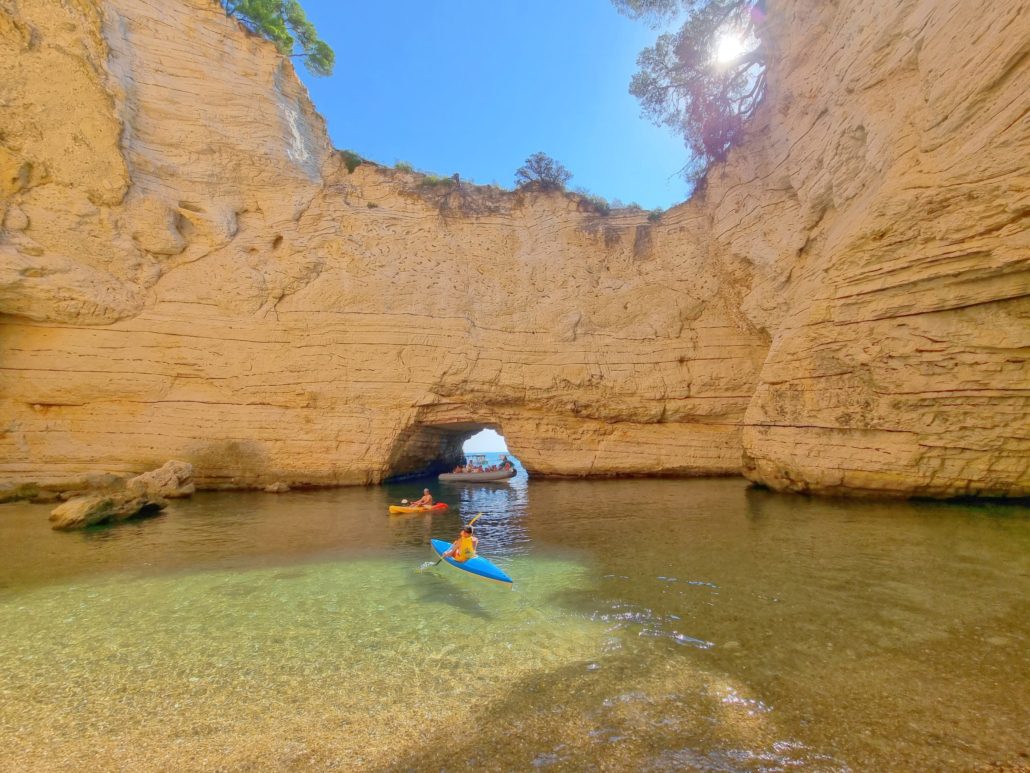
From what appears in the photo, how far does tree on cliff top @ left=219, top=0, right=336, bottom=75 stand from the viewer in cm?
1708

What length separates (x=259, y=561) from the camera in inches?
242

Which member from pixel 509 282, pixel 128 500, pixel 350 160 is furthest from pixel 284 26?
pixel 128 500

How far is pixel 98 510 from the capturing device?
28.1 feet

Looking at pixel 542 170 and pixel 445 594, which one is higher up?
pixel 542 170

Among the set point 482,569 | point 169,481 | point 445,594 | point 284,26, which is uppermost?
point 284,26

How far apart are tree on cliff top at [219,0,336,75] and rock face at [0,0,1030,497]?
7.05 feet

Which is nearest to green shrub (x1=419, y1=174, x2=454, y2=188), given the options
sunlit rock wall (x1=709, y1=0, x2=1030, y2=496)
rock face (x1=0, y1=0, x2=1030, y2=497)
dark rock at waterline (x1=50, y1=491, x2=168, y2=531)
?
rock face (x1=0, y1=0, x2=1030, y2=497)

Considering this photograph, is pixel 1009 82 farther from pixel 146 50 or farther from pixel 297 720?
pixel 146 50

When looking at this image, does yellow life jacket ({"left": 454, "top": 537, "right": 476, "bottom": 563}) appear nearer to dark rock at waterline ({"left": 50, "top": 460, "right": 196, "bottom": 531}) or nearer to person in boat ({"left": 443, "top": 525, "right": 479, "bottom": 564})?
person in boat ({"left": 443, "top": 525, "right": 479, "bottom": 564})

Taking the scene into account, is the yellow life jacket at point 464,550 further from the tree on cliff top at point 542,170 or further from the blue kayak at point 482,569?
the tree on cliff top at point 542,170

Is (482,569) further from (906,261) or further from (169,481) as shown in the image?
(169,481)

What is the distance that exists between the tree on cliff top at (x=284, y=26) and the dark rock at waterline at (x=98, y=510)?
16.4 m

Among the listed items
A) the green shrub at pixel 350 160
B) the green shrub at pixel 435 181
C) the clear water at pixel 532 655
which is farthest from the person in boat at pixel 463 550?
the green shrub at pixel 350 160

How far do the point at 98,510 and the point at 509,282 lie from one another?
1320 centimetres
